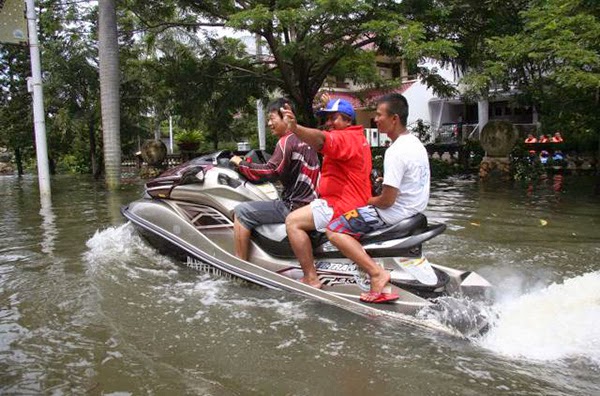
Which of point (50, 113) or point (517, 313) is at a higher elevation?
point (50, 113)

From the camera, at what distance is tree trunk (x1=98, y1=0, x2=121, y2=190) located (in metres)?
14.1

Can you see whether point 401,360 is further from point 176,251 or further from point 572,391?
point 176,251

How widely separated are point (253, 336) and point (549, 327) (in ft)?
6.56

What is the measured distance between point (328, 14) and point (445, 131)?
15.6m

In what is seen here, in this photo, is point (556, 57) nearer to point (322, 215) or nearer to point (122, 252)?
point (322, 215)

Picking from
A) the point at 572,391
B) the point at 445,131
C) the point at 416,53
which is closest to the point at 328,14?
the point at 416,53

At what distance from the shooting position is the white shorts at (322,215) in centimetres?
419

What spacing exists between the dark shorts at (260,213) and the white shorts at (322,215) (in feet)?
1.83

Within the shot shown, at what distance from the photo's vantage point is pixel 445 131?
1031 inches

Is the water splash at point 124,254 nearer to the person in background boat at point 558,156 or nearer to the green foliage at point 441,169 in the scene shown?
the green foliage at point 441,169

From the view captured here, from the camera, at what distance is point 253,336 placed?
3.88m

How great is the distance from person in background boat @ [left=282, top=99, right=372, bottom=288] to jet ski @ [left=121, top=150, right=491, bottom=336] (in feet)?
0.54

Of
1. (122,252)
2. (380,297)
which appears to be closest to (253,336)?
(380,297)

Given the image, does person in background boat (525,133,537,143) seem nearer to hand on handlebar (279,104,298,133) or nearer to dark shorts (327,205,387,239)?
dark shorts (327,205,387,239)
